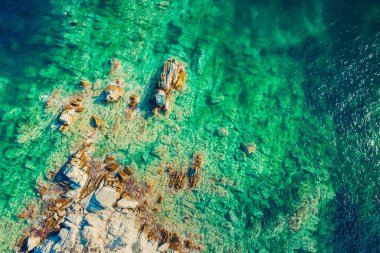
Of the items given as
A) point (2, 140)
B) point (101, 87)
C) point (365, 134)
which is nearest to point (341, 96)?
point (365, 134)

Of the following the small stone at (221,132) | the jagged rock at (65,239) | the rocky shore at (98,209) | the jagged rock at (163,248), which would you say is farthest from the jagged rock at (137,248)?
the small stone at (221,132)

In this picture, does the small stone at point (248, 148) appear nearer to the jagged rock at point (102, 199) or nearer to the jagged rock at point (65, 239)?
the jagged rock at point (102, 199)

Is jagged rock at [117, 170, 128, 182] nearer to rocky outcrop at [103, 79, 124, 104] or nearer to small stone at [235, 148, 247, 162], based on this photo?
rocky outcrop at [103, 79, 124, 104]

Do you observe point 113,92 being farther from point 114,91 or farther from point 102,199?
point 102,199

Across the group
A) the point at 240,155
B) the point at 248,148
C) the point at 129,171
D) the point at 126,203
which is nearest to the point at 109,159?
the point at 129,171

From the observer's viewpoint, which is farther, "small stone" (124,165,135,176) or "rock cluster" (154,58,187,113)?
"rock cluster" (154,58,187,113)

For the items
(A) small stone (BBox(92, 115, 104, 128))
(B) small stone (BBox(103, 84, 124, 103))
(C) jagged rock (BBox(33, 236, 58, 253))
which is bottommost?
(C) jagged rock (BBox(33, 236, 58, 253))

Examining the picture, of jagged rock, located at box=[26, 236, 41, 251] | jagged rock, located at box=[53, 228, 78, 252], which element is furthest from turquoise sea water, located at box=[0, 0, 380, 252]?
jagged rock, located at box=[53, 228, 78, 252]
